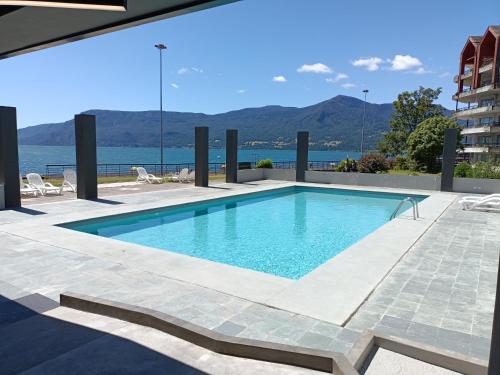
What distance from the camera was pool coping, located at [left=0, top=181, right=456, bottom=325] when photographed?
4.33m

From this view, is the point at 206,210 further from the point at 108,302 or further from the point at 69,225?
the point at 108,302

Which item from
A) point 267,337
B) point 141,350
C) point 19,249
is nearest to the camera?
point 141,350

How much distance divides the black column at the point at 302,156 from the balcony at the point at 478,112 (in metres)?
29.4

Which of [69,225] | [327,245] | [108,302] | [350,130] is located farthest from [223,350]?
[350,130]

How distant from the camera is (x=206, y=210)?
40.4 feet

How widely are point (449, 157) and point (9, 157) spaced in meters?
16.1

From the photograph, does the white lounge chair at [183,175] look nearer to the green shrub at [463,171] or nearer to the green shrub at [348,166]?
the green shrub at [348,166]

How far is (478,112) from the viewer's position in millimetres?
40188

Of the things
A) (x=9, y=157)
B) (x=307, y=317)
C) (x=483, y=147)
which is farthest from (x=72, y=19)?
(x=483, y=147)

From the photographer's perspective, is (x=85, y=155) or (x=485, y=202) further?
(x=85, y=155)

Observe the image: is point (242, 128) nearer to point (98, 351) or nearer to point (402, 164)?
point (402, 164)

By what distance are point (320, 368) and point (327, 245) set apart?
592 centimetres

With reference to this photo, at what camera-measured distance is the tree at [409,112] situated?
37.4m

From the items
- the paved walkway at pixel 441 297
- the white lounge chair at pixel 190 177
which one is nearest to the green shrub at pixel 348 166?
the white lounge chair at pixel 190 177
